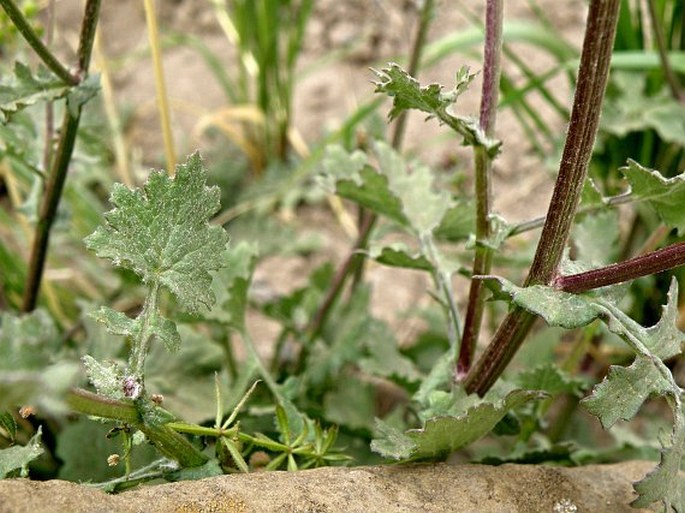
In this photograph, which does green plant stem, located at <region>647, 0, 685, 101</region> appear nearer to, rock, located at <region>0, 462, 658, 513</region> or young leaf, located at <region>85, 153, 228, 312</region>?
rock, located at <region>0, 462, 658, 513</region>

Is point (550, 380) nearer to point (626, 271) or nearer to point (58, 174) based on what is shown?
point (626, 271)

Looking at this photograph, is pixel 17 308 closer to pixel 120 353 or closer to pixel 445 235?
pixel 120 353

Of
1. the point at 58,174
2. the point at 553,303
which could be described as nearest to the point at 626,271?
the point at 553,303

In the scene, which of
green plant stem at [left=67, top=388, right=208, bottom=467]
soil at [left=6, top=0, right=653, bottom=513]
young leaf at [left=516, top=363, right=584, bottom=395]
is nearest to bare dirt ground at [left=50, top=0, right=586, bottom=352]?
soil at [left=6, top=0, right=653, bottom=513]

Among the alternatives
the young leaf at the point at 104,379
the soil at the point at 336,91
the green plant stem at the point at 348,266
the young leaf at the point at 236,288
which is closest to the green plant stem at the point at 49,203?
the young leaf at the point at 236,288

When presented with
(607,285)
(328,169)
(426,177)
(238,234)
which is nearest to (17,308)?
(238,234)
